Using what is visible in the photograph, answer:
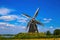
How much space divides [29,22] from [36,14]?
1.93 m

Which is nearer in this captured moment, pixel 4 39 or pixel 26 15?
pixel 4 39

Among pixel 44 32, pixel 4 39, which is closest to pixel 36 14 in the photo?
pixel 44 32

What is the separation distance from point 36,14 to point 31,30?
2.86 m

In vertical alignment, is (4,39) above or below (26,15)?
below

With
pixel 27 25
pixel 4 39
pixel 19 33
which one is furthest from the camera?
pixel 27 25

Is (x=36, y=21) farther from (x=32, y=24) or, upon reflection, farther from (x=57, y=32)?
(x=57, y=32)

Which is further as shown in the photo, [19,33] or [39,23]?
[39,23]

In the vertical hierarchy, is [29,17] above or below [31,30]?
above

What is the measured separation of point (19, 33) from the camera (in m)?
26.4

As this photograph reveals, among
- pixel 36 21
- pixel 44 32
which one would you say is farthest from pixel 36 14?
pixel 44 32

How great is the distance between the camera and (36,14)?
99.7 ft

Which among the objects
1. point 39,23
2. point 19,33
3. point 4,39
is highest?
point 39,23

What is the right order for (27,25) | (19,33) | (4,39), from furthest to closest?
(27,25), (19,33), (4,39)

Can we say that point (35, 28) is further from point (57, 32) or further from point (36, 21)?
point (57, 32)
